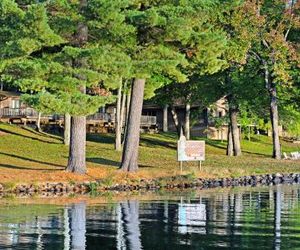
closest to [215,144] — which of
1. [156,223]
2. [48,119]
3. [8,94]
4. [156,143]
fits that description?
[156,143]

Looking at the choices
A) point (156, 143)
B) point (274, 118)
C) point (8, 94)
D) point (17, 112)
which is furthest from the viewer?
point (8, 94)

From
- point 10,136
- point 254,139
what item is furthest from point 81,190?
point 254,139

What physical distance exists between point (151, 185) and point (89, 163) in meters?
8.19

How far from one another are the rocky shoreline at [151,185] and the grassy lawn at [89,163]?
1.45 feet

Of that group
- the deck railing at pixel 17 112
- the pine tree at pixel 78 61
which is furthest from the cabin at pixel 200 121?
the pine tree at pixel 78 61

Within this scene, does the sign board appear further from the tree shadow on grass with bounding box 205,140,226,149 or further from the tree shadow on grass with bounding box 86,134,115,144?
the tree shadow on grass with bounding box 205,140,226,149

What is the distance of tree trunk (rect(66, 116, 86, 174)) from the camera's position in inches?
1463

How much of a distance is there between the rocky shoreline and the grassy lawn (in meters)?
0.44

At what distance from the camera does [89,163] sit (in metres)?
43.9

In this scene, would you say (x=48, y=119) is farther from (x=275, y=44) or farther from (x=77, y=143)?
(x=77, y=143)

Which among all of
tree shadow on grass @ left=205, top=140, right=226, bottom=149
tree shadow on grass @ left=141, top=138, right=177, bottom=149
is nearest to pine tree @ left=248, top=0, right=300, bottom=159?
tree shadow on grass @ left=141, top=138, right=177, bottom=149

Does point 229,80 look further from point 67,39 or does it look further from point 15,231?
point 15,231

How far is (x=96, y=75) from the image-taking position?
115 ft

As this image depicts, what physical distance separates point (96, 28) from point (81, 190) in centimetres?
698
